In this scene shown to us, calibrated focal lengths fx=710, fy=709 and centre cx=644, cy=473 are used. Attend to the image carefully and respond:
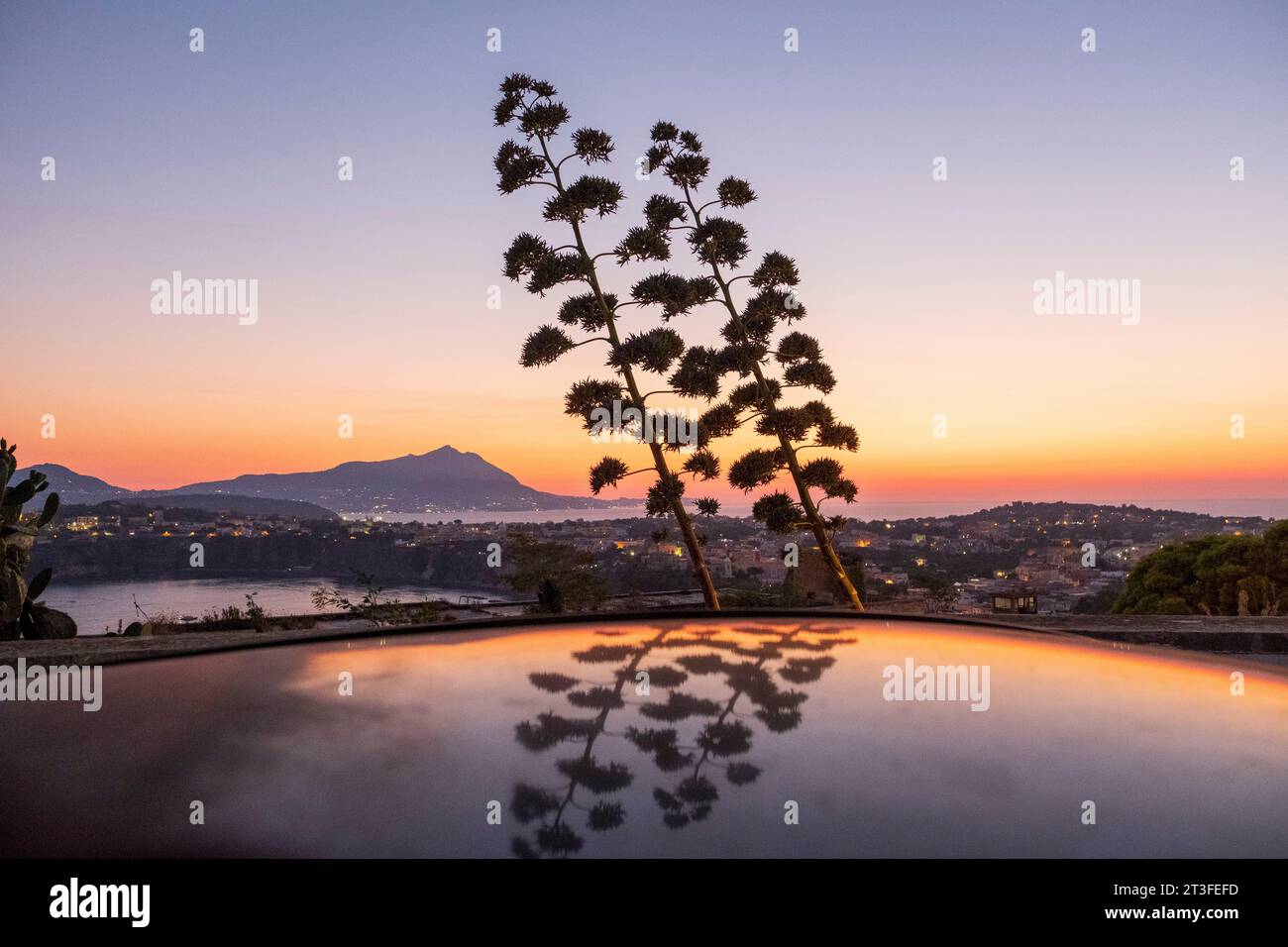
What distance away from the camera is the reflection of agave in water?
3.88 ft

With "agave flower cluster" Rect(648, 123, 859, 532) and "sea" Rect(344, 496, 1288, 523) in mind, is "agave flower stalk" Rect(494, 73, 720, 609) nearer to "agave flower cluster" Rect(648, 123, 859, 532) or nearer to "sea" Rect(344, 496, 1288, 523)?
"sea" Rect(344, 496, 1288, 523)

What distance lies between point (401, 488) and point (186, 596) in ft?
40.0

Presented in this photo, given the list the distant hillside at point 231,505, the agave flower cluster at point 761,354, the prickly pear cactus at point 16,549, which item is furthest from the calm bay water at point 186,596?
the distant hillside at point 231,505

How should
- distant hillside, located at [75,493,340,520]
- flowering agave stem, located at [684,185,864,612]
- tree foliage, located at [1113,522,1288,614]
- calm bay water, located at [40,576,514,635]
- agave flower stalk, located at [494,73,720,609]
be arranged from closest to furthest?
agave flower stalk, located at [494,73,720,609] → calm bay water, located at [40,576,514,635] → flowering agave stem, located at [684,185,864,612] → tree foliage, located at [1113,522,1288,614] → distant hillside, located at [75,493,340,520]

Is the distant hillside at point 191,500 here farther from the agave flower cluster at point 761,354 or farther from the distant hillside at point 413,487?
the agave flower cluster at point 761,354

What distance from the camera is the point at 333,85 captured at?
8.24 m

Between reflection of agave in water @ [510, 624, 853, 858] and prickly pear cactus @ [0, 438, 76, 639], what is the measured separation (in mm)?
5898

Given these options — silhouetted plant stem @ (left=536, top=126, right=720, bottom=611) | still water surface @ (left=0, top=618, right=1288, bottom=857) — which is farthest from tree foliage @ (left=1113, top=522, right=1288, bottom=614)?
still water surface @ (left=0, top=618, right=1288, bottom=857)

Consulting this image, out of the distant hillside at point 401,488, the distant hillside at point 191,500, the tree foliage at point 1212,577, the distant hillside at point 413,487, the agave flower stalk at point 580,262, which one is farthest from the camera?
the distant hillside at point 413,487

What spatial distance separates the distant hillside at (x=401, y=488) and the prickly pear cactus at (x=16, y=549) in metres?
11.8

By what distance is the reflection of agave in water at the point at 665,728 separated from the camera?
3.88 ft
